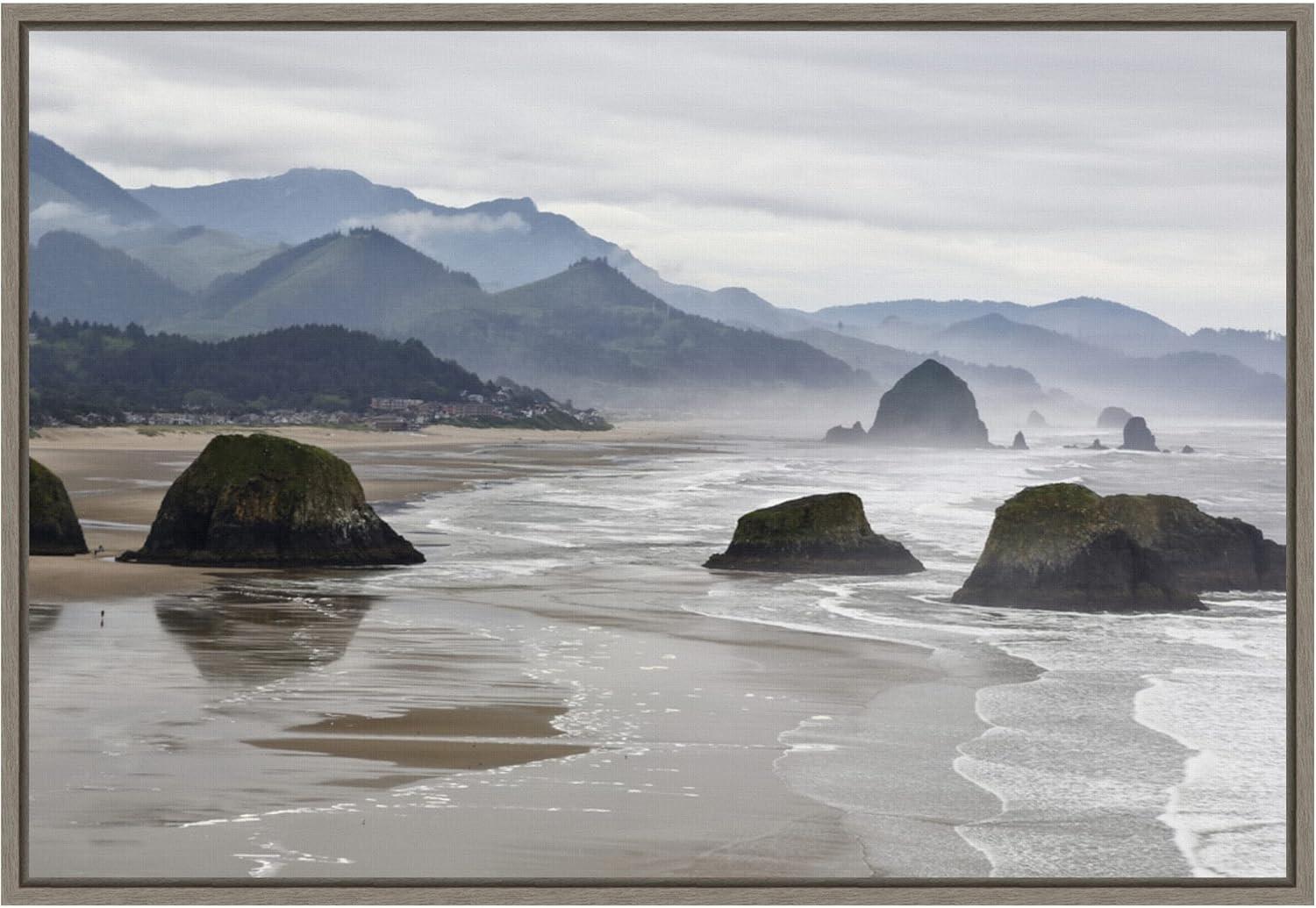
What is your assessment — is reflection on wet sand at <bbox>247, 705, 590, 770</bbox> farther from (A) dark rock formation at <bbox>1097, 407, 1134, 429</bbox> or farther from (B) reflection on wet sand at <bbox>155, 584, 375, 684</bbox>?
(A) dark rock formation at <bbox>1097, 407, 1134, 429</bbox>

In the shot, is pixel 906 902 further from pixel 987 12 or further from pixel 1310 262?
pixel 987 12

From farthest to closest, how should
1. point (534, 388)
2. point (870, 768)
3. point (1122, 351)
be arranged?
point (534, 388), point (1122, 351), point (870, 768)

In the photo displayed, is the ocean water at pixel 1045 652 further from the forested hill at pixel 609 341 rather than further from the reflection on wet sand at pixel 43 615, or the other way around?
the reflection on wet sand at pixel 43 615

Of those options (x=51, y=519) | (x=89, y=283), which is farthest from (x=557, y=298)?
(x=51, y=519)

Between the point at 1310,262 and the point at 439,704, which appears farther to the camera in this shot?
the point at 439,704

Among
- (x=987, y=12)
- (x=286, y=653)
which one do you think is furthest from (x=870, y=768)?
(x=286, y=653)

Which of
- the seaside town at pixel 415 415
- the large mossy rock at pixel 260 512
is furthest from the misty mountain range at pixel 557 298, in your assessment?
the large mossy rock at pixel 260 512

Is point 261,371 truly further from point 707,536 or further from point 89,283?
point 89,283
